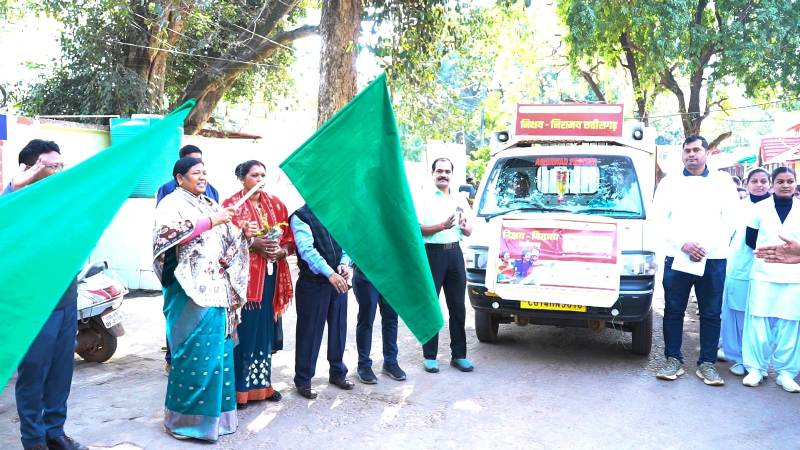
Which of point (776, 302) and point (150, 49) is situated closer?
point (776, 302)

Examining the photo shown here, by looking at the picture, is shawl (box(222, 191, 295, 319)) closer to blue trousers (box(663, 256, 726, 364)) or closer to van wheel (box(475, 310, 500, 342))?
van wheel (box(475, 310, 500, 342))

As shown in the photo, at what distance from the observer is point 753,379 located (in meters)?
5.91

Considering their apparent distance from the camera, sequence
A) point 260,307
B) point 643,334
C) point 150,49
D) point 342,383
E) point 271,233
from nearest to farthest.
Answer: point 271,233 → point 260,307 → point 342,383 → point 643,334 → point 150,49

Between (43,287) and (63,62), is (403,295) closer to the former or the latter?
(43,287)

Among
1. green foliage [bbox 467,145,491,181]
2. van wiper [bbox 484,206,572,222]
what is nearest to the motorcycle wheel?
van wiper [bbox 484,206,572,222]

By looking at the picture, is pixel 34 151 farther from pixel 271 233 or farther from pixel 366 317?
pixel 366 317

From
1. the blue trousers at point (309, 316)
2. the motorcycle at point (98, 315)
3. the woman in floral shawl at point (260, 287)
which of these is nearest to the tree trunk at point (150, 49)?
the motorcycle at point (98, 315)

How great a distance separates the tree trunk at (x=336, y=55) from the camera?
9.66 meters

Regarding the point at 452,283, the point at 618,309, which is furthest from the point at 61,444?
the point at 618,309

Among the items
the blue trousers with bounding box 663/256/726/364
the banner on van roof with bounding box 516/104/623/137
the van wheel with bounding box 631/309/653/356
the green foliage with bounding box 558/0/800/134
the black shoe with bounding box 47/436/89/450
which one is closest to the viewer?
the black shoe with bounding box 47/436/89/450

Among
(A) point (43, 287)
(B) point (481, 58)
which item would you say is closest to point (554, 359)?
(A) point (43, 287)

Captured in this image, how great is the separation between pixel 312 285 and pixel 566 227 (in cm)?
241

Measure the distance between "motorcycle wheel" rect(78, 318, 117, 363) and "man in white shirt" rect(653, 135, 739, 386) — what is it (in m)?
4.82

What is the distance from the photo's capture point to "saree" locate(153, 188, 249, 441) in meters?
4.18
